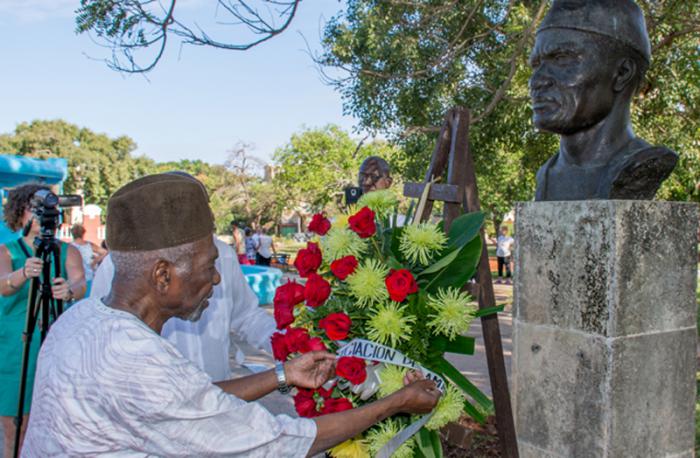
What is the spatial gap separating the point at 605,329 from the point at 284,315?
1324 millimetres

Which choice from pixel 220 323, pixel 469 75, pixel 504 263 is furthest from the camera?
pixel 504 263

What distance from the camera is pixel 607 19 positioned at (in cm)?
278

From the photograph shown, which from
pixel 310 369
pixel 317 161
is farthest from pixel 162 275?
pixel 317 161

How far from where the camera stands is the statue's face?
282 centimetres

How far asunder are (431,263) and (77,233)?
7.29 metres

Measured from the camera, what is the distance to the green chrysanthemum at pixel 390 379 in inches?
85.7

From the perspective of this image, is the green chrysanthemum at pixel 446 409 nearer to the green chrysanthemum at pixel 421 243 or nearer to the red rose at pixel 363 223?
the green chrysanthemum at pixel 421 243

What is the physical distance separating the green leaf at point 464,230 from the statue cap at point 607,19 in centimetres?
108

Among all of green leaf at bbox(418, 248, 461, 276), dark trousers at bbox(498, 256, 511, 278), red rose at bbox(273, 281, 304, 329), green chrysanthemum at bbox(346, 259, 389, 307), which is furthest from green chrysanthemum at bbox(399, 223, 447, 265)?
dark trousers at bbox(498, 256, 511, 278)

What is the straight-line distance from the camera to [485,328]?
155 inches

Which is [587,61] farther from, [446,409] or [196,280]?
[196,280]

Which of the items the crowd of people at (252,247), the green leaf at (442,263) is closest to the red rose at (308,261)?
Answer: the green leaf at (442,263)

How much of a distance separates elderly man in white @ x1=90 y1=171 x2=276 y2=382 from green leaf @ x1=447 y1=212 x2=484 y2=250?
1.07 meters

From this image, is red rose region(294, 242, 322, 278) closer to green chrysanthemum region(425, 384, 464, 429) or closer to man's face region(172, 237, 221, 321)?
man's face region(172, 237, 221, 321)
